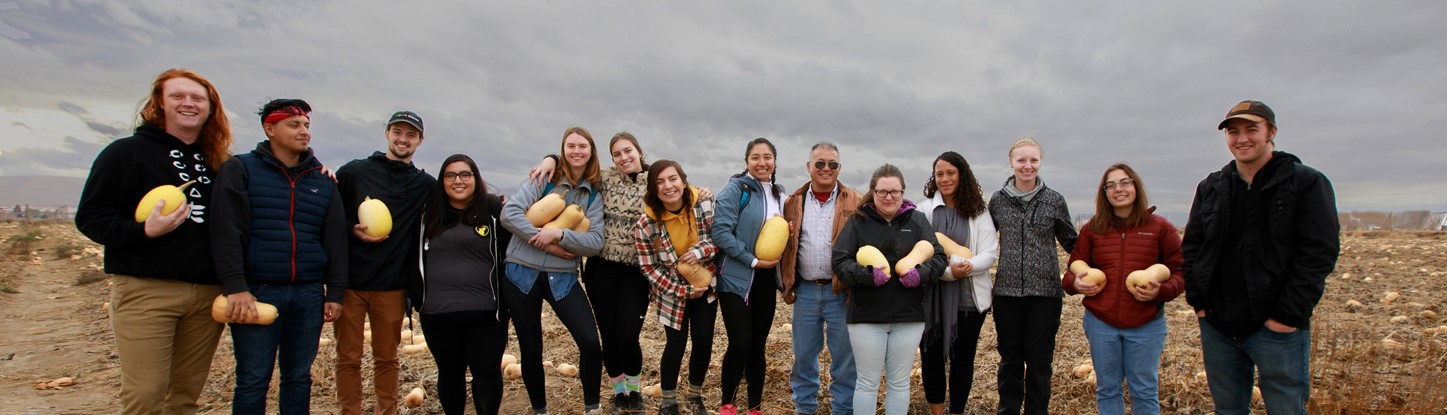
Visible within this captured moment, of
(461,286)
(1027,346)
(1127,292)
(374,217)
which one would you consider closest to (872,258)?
(1027,346)

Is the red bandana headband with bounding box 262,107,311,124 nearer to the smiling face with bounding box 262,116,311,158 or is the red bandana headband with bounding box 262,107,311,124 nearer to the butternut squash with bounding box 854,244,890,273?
the smiling face with bounding box 262,116,311,158

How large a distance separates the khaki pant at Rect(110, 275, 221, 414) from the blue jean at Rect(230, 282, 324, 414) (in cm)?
23

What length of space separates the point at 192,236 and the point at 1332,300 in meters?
16.5

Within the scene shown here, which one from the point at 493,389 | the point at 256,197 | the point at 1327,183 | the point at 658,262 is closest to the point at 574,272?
the point at 658,262

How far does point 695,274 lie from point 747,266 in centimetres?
41

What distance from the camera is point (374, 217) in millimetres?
4582

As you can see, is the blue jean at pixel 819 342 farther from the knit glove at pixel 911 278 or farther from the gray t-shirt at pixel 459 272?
the gray t-shirt at pixel 459 272

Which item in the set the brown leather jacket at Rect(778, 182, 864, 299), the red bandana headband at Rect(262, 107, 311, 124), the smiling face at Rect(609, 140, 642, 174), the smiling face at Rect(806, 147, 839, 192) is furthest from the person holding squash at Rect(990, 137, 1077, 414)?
the red bandana headband at Rect(262, 107, 311, 124)

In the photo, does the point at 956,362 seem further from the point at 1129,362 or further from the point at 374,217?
the point at 374,217

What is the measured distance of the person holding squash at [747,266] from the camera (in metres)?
5.05

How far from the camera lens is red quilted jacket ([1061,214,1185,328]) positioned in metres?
4.58

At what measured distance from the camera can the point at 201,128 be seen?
418cm

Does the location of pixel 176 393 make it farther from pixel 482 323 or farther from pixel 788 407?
pixel 788 407

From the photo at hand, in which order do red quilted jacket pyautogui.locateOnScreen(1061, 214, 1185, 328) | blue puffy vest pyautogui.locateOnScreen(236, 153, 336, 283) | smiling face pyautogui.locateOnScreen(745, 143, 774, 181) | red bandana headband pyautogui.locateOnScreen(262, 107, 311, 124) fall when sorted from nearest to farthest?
blue puffy vest pyautogui.locateOnScreen(236, 153, 336, 283) < red bandana headband pyautogui.locateOnScreen(262, 107, 311, 124) < red quilted jacket pyautogui.locateOnScreen(1061, 214, 1185, 328) < smiling face pyautogui.locateOnScreen(745, 143, 774, 181)
